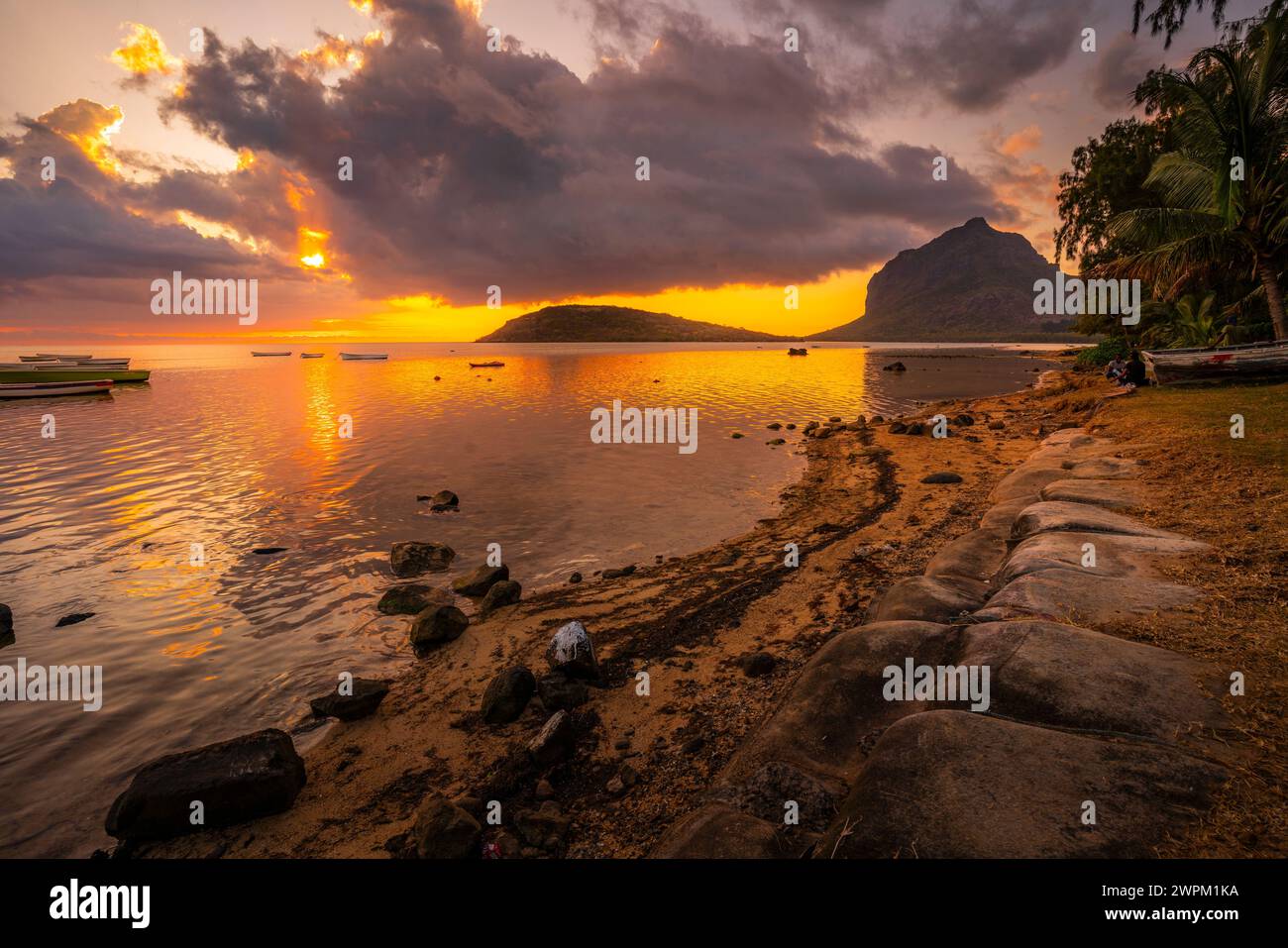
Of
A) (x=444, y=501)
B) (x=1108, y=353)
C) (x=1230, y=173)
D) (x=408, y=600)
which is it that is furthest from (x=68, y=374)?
(x=1108, y=353)

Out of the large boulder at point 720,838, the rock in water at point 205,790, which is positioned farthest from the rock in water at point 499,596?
the large boulder at point 720,838

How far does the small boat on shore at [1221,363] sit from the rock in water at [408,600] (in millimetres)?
31189

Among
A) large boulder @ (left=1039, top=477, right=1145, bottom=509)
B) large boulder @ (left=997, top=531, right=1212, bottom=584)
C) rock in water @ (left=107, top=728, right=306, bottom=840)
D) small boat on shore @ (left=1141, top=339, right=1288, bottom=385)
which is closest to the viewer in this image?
rock in water @ (left=107, top=728, right=306, bottom=840)

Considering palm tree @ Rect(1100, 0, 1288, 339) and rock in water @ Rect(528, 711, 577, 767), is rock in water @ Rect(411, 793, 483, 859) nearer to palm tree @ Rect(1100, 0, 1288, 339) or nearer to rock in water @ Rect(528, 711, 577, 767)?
rock in water @ Rect(528, 711, 577, 767)

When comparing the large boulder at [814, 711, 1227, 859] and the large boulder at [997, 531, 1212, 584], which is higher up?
the large boulder at [997, 531, 1212, 584]

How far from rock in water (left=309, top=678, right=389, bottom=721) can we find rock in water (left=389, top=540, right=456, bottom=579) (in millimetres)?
5129

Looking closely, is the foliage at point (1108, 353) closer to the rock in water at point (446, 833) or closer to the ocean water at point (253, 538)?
the ocean water at point (253, 538)

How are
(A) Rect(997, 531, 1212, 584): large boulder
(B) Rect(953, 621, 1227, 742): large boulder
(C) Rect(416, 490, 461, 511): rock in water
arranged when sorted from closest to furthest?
(B) Rect(953, 621, 1227, 742): large boulder
(A) Rect(997, 531, 1212, 584): large boulder
(C) Rect(416, 490, 461, 511): rock in water

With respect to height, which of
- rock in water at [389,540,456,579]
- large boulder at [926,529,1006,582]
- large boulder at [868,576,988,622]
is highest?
large boulder at [926,529,1006,582]

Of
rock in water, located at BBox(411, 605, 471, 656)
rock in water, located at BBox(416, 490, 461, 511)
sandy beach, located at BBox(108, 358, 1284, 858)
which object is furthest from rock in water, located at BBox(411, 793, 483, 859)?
rock in water, located at BBox(416, 490, 461, 511)

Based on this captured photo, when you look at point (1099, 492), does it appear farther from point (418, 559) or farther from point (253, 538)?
point (253, 538)

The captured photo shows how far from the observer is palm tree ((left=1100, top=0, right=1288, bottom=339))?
72.7 ft
